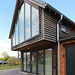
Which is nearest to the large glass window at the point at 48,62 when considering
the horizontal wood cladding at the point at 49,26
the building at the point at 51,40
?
the building at the point at 51,40

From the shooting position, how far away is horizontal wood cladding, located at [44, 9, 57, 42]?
537cm

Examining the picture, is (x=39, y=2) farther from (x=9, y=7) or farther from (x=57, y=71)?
(x=9, y=7)

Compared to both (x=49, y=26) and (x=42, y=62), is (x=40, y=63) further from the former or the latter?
(x=49, y=26)

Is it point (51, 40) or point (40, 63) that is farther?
point (40, 63)

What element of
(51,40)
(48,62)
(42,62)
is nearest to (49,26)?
(51,40)

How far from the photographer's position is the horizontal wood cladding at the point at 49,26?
17.6 ft

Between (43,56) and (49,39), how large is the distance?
241 cm

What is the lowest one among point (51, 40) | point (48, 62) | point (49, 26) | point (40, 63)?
point (40, 63)

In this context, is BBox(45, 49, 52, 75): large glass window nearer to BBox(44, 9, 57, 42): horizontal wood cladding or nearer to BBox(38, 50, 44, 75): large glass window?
BBox(38, 50, 44, 75): large glass window

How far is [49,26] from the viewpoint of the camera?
559 centimetres

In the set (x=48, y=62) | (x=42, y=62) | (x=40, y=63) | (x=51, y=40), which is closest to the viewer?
(x=51, y=40)

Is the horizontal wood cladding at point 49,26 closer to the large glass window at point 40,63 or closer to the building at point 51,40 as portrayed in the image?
the building at point 51,40

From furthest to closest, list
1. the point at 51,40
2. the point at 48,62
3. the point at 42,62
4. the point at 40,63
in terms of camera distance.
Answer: the point at 40,63
the point at 42,62
the point at 48,62
the point at 51,40

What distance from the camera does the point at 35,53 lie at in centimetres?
877
